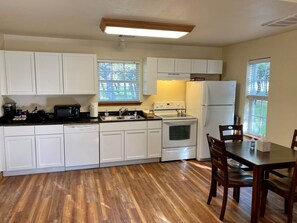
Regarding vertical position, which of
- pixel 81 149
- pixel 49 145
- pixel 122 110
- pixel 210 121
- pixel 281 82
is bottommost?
pixel 81 149

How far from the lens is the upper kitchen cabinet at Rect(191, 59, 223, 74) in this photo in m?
4.94

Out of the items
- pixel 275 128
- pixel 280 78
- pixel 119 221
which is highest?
pixel 280 78

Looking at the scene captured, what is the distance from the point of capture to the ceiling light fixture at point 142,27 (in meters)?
2.96

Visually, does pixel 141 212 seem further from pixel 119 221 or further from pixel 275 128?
pixel 275 128

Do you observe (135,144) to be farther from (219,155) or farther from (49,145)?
(219,155)

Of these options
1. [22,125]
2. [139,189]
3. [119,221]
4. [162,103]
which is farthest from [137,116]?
[119,221]

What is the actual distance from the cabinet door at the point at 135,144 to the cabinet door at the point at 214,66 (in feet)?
6.49

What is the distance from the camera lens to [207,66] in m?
5.02

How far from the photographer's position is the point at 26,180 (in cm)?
375

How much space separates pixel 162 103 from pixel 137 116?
65cm

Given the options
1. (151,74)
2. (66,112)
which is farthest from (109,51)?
(66,112)

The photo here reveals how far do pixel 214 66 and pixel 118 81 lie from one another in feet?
6.85

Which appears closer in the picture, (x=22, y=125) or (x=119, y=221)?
(x=119, y=221)

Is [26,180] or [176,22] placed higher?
[176,22]
